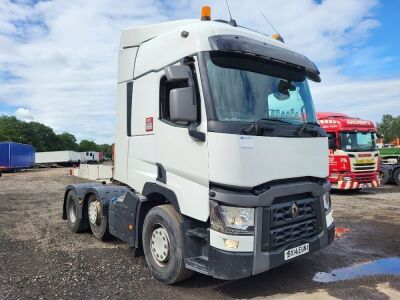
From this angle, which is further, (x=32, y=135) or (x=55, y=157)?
(x=32, y=135)

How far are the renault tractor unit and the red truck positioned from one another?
33.7 feet

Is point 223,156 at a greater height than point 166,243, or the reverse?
point 223,156

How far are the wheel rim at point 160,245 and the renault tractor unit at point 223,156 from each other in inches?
0.5

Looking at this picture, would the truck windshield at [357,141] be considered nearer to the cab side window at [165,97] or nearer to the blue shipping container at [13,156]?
the cab side window at [165,97]

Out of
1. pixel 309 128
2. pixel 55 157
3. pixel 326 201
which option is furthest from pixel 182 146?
pixel 55 157

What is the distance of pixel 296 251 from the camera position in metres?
4.61

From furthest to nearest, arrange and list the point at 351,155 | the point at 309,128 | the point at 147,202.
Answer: the point at 351,155, the point at 147,202, the point at 309,128

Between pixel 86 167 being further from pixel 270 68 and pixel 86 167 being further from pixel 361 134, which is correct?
pixel 270 68

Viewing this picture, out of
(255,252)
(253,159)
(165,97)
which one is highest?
(165,97)

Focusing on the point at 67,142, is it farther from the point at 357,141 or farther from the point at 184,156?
the point at 184,156

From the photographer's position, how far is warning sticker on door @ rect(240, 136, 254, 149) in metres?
4.18

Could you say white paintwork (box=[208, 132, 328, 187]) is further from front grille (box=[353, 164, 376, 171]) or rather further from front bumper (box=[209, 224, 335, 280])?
front grille (box=[353, 164, 376, 171])

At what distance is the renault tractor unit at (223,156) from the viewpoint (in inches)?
165

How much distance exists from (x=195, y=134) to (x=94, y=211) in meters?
3.94
